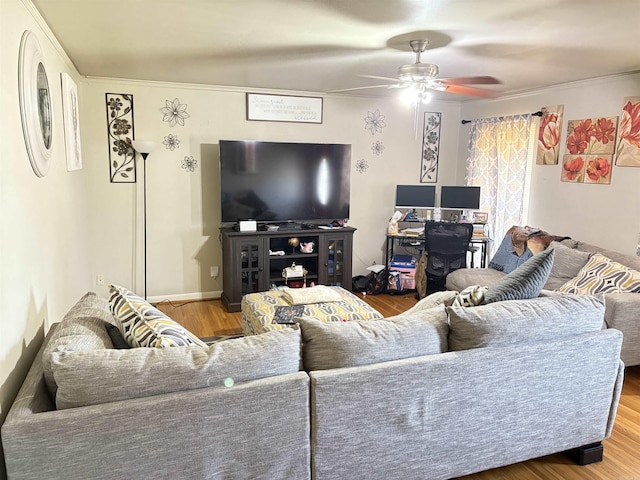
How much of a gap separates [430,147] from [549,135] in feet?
4.93

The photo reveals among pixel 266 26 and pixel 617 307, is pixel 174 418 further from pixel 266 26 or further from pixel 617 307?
pixel 617 307

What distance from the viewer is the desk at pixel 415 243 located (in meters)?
5.03

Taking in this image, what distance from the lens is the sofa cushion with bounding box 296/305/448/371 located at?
69.4 inches

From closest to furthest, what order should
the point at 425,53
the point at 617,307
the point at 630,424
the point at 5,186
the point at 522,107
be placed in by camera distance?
the point at 5,186 < the point at 630,424 < the point at 617,307 < the point at 425,53 < the point at 522,107

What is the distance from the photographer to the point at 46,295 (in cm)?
236

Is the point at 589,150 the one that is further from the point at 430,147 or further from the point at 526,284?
the point at 526,284

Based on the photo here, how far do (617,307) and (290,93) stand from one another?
12.0ft

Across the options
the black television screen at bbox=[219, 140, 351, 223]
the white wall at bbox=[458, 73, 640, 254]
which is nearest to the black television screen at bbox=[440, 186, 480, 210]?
the white wall at bbox=[458, 73, 640, 254]

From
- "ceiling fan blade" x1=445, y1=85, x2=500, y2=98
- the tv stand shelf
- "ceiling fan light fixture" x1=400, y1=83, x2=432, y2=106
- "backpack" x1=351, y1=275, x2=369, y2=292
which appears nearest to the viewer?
"ceiling fan light fixture" x1=400, y1=83, x2=432, y2=106

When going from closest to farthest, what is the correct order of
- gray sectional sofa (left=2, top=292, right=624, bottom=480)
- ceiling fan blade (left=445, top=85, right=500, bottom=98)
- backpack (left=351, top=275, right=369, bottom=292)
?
gray sectional sofa (left=2, top=292, right=624, bottom=480) → ceiling fan blade (left=445, top=85, right=500, bottom=98) → backpack (left=351, top=275, right=369, bottom=292)

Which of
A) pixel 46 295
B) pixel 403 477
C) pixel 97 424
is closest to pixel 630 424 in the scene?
pixel 403 477

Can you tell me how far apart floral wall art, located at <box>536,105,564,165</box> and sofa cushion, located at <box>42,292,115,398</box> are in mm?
4232

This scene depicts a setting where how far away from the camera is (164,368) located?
5.04 feet

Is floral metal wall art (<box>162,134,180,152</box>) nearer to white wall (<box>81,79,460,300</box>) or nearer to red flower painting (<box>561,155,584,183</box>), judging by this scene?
white wall (<box>81,79,460,300</box>)
